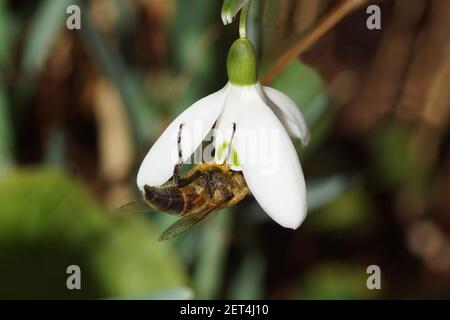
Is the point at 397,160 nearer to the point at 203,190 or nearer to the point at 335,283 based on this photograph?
the point at 335,283

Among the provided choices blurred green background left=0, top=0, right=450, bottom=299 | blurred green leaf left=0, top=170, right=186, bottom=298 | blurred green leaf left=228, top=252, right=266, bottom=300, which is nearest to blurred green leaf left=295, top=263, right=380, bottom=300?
blurred green background left=0, top=0, right=450, bottom=299

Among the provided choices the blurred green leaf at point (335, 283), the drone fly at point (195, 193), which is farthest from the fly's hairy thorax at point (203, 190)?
the blurred green leaf at point (335, 283)

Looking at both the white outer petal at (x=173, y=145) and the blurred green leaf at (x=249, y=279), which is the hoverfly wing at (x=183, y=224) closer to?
the white outer petal at (x=173, y=145)

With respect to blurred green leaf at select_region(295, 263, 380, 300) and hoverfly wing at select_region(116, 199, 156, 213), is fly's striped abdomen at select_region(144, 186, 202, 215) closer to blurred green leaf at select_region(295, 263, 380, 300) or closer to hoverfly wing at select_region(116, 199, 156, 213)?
hoverfly wing at select_region(116, 199, 156, 213)

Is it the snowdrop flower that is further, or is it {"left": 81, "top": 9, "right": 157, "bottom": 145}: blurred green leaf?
{"left": 81, "top": 9, "right": 157, "bottom": 145}: blurred green leaf

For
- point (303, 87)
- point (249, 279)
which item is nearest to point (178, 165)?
point (303, 87)
